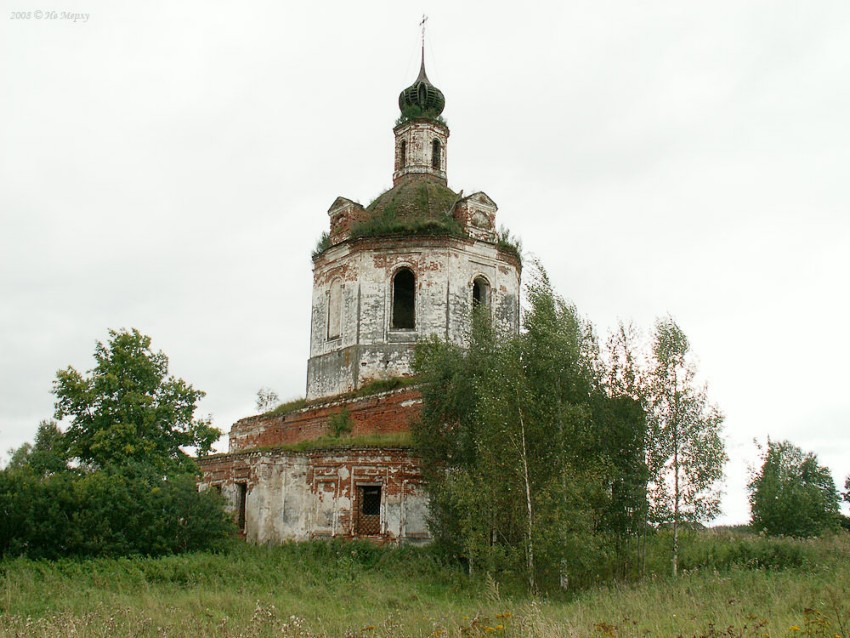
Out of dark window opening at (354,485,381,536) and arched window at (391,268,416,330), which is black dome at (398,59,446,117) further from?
dark window opening at (354,485,381,536)

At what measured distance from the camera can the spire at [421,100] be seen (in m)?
27.1

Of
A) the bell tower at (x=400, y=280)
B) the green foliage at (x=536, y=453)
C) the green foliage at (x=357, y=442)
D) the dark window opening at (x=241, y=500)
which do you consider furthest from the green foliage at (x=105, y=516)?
the bell tower at (x=400, y=280)

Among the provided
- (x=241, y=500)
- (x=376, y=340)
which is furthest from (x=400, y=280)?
(x=241, y=500)

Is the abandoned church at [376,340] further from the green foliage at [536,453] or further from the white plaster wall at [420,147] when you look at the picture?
the green foliage at [536,453]

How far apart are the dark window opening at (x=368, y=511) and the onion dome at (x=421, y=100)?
13.4 m

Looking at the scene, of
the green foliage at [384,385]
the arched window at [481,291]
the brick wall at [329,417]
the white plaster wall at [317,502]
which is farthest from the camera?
the arched window at [481,291]

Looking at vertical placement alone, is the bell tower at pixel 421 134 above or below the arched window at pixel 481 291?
above

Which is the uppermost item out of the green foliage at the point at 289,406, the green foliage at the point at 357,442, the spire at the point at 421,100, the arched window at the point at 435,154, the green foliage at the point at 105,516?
the spire at the point at 421,100

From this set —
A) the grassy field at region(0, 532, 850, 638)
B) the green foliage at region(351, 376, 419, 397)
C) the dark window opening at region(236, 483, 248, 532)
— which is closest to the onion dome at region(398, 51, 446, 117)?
the green foliage at region(351, 376, 419, 397)

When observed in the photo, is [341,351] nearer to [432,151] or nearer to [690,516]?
[432,151]

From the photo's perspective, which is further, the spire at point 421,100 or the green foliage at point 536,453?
the spire at point 421,100

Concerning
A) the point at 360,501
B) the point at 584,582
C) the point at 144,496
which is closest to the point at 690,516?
the point at 584,582

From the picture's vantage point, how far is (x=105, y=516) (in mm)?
17969

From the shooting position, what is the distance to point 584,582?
16.8 meters
